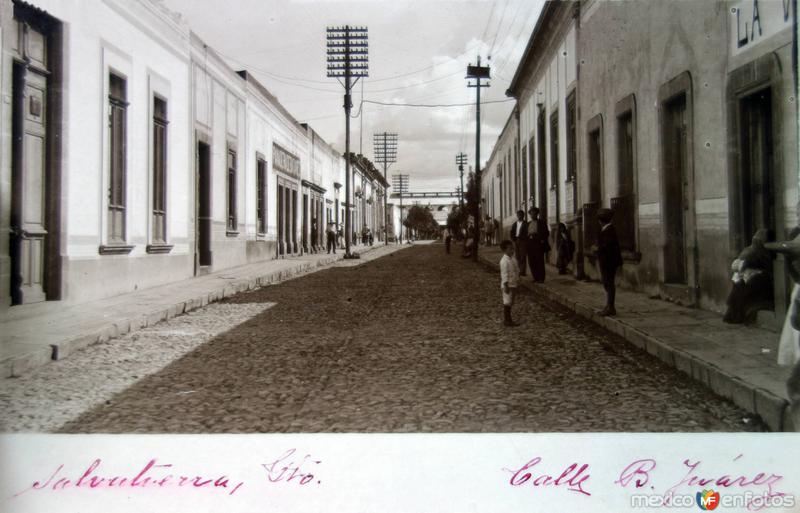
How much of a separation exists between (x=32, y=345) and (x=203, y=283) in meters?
6.74

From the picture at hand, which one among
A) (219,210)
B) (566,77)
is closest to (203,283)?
(219,210)

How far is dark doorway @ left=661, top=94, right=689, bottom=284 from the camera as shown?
8.08m

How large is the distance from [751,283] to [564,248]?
23.4 ft

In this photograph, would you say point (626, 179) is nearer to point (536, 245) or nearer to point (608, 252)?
point (536, 245)

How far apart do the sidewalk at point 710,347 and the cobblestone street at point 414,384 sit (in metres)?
0.12

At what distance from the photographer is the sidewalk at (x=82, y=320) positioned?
4.91 metres

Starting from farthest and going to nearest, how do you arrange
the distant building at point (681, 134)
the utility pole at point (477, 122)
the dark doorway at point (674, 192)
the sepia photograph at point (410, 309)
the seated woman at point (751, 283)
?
the utility pole at point (477, 122) → the dark doorway at point (674, 192) → the seated woman at point (751, 283) → the distant building at point (681, 134) → the sepia photograph at point (410, 309)

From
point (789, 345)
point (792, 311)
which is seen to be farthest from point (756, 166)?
point (792, 311)

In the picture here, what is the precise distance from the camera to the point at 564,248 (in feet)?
41.7

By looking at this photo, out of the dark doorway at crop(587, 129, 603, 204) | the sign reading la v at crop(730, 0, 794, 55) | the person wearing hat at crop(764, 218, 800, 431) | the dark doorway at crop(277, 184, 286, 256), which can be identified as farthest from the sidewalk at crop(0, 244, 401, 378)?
the dark doorway at crop(277, 184, 286, 256)

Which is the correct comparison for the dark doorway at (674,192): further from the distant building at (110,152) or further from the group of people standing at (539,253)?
the distant building at (110,152)

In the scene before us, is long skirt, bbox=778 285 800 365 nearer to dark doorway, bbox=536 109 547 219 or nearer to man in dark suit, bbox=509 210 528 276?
man in dark suit, bbox=509 210 528 276

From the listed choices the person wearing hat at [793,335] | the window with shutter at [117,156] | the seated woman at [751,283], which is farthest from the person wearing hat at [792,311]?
the window with shutter at [117,156]

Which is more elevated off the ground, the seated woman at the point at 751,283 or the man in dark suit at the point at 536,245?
the man in dark suit at the point at 536,245
